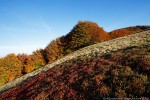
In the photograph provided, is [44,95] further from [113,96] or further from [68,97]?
[113,96]

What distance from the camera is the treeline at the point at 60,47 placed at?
62.5m

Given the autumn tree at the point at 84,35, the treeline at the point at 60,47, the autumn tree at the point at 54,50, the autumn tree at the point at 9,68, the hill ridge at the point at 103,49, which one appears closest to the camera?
the hill ridge at the point at 103,49

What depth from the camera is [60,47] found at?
227 feet

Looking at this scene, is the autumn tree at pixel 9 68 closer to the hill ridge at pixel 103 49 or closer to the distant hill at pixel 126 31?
the hill ridge at pixel 103 49

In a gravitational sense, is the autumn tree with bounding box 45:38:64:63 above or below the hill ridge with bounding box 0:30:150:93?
above

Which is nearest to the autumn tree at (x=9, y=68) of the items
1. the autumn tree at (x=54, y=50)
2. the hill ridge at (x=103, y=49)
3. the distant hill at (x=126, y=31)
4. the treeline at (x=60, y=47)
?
the treeline at (x=60, y=47)

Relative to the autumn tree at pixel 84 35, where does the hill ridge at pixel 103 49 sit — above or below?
below

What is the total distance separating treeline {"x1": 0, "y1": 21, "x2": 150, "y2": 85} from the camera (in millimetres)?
62531

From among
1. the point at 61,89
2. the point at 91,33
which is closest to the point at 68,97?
the point at 61,89

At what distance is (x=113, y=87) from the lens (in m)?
11.4

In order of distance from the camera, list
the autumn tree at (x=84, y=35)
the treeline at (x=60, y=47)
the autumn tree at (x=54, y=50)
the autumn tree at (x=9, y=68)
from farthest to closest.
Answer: the autumn tree at (x=9, y=68) < the autumn tree at (x=54, y=50) < the treeline at (x=60, y=47) < the autumn tree at (x=84, y=35)

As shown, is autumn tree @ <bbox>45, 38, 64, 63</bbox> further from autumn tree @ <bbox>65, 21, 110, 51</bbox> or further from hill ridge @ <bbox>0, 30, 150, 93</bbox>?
hill ridge @ <bbox>0, 30, 150, 93</bbox>

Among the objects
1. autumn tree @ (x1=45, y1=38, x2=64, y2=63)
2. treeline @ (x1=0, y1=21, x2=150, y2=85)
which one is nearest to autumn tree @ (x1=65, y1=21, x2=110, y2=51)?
treeline @ (x1=0, y1=21, x2=150, y2=85)

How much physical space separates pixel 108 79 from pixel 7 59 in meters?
71.1
